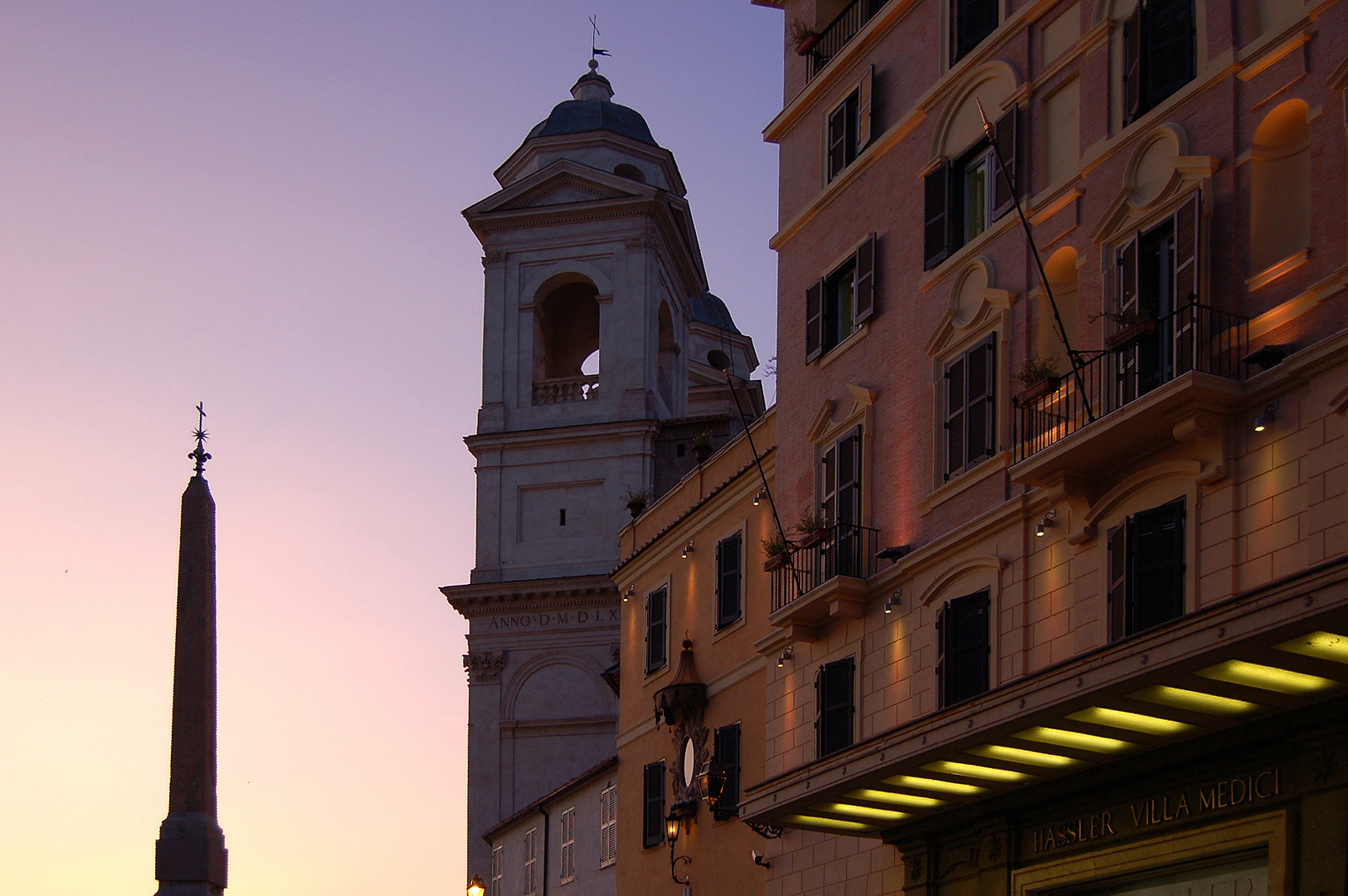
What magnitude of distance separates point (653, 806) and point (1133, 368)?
581 inches

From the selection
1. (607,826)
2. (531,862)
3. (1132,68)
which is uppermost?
(1132,68)

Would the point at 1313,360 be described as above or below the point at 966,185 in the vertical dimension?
below

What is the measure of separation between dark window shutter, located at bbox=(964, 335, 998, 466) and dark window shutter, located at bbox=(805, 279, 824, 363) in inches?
→ 169

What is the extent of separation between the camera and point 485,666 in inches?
2158

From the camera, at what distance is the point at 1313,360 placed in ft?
54.6

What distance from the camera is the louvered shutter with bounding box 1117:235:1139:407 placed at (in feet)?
61.4

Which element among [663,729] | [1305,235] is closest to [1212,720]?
[1305,235]

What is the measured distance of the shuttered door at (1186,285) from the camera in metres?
17.9

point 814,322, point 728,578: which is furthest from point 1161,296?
point 728,578

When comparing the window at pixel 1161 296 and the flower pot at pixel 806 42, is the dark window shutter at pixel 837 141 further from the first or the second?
the window at pixel 1161 296

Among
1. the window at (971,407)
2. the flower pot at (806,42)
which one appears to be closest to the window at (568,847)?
the flower pot at (806,42)

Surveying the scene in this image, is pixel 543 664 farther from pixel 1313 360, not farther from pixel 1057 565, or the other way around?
pixel 1313 360

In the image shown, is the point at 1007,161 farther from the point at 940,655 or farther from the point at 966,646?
the point at 940,655

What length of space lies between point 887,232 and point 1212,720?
9.37m
